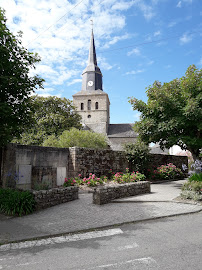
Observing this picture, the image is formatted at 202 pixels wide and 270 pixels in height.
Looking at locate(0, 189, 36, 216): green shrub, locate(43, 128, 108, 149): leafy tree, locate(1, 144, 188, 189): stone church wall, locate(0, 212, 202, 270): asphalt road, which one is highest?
locate(43, 128, 108, 149): leafy tree

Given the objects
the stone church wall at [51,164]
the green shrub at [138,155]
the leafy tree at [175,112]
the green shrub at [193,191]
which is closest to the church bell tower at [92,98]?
the green shrub at [138,155]

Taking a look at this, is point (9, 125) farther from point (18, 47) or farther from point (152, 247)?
point (152, 247)

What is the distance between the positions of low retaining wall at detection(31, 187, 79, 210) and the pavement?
224 millimetres

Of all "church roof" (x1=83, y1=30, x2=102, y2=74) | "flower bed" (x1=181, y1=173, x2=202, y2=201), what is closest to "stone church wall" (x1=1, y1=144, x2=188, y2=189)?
"flower bed" (x1=181, y1=173, x2=202, y2=201)

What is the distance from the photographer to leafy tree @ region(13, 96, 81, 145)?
25500 mm

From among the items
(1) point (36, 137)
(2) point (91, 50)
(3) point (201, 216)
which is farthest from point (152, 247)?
(2) point (91, 50)

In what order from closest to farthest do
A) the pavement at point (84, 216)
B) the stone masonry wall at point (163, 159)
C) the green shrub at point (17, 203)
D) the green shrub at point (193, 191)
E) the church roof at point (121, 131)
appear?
1. the pavement at point (84, 216)
2. the green shrub at point (17, 203)
3. the green shrub at point (193, 191)
4. the stone masonry wall at point (163, 159)
5. the church roof at point (121, 131)

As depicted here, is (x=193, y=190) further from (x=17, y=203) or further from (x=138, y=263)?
(x=17, y=203)

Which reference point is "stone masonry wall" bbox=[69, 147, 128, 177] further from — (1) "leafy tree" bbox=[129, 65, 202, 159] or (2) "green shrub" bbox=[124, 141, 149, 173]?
(1) "leafy tree" bbox=[129, 65, 202, 159]

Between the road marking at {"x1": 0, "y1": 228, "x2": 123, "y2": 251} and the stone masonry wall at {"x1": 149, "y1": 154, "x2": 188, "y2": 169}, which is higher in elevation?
the stone masonry wall at {"x1": 149, "y1": 154, "x2": 188, "y2": 169}

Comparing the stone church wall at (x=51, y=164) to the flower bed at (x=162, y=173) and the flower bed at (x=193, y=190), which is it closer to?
the flower bed at (x=162, y=173)

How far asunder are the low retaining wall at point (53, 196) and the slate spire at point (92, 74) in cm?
4788

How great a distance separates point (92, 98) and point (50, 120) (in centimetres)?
2786

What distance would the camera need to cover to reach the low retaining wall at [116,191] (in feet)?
25.5
